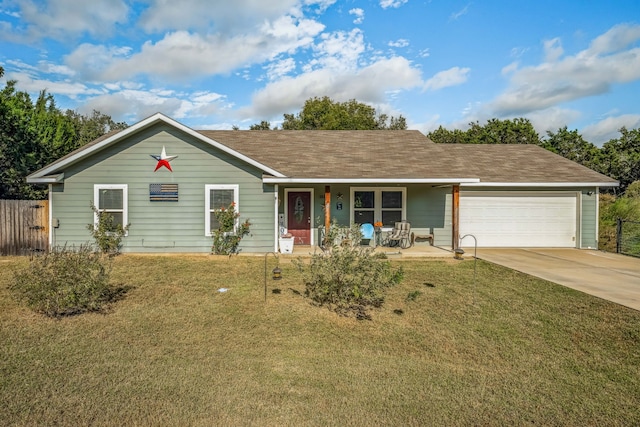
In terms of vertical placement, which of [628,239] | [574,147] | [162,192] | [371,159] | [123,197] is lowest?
[628,239]

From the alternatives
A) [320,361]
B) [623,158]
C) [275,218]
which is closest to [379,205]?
[275,218]

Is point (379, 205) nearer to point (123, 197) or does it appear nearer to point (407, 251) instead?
point (407, 251)

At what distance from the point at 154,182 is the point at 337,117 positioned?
27.3 metres

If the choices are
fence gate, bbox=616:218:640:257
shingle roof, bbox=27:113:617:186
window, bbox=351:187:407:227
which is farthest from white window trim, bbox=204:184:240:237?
fence gate, bbox=616:218:640:257

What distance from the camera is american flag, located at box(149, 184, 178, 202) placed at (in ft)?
34.6

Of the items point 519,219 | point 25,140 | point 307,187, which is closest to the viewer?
point 307,187

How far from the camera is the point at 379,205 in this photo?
12.4 meters

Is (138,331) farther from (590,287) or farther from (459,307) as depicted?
(590,287)

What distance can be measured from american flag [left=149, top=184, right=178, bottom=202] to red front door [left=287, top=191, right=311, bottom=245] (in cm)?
377

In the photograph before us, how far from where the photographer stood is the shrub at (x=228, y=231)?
10398 mm

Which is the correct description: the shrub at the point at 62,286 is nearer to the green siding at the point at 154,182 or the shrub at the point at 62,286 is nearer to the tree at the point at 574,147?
the green siding at the point at 154,182

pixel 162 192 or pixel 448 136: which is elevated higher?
pixel 448 136

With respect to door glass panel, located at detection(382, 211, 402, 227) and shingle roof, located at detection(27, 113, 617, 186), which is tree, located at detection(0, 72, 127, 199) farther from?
door glass panel, located at detection(382, 211, 402, 227)

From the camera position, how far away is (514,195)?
12.6 metres
